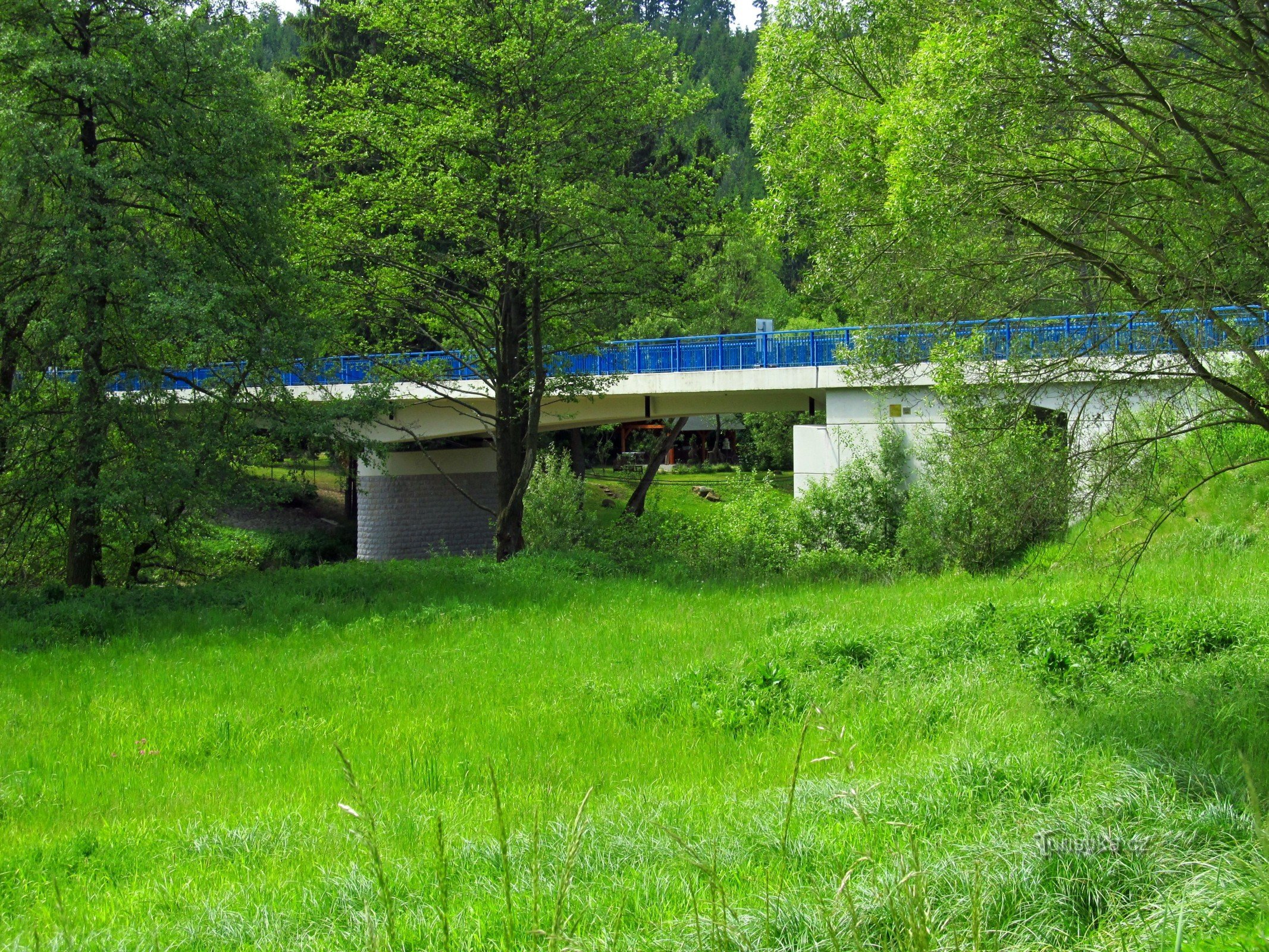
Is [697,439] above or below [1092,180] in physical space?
below

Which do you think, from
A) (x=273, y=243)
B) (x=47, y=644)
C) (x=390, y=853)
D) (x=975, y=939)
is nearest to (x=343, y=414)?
(x=273, y=243)

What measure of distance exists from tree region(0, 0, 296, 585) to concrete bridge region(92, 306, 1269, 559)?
0.95m

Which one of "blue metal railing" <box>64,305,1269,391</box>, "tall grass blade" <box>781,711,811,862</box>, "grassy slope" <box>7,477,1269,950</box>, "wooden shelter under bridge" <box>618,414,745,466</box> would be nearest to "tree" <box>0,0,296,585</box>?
"blue metal railing" <box>64,305,1269,391</box>

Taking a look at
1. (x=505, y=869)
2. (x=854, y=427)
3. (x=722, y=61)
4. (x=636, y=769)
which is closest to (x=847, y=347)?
(x=854, y=427)

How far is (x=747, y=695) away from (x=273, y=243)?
11.4 meters

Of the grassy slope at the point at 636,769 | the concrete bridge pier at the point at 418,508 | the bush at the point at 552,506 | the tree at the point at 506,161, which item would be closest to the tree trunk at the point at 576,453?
the concrete bridge pier at the point at 418,508

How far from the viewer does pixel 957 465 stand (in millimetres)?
17797

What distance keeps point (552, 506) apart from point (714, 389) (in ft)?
22.5

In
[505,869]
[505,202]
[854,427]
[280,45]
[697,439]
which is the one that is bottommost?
[505,869]

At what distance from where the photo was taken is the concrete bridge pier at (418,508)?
3469 centimetres

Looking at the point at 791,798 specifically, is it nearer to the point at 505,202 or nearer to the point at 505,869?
the point at 505,869

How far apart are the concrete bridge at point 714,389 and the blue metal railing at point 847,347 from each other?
1.3 inches

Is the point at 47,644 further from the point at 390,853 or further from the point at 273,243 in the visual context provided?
the point at 390,853

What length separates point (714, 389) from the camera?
2755 cm
